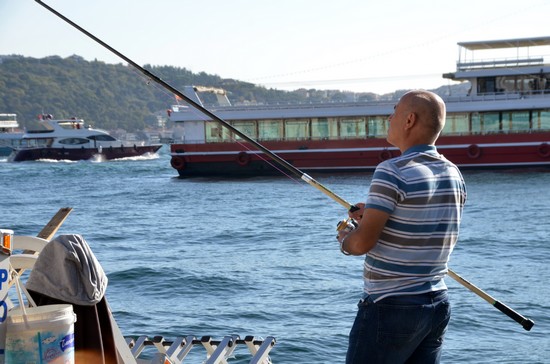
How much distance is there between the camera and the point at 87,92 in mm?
124312

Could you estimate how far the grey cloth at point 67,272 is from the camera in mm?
3557

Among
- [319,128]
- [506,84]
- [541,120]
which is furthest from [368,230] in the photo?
[506,84]

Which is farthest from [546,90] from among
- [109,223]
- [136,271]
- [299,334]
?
[299,334]

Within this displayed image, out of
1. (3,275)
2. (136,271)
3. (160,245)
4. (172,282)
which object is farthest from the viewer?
(160,245)

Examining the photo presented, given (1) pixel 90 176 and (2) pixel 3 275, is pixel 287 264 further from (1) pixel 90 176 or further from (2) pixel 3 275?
(1) pixel 90 176

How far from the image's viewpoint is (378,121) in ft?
130

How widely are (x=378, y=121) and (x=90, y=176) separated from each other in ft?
49.3

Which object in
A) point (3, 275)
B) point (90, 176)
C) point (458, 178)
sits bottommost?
point (90, 176)

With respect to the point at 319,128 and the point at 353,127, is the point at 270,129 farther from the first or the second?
the point at 353,127

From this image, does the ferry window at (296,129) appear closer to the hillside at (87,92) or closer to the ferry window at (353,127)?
the ferry window at (353,127)

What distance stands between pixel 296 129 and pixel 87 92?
8775cm

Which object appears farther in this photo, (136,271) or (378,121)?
(378,121)

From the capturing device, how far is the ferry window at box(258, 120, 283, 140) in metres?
40.8

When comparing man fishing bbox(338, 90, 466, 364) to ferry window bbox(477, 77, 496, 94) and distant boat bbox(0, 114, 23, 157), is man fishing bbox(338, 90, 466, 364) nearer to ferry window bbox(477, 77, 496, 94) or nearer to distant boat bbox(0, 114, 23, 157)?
ferry window bbox(477, 77, 496, 94)
